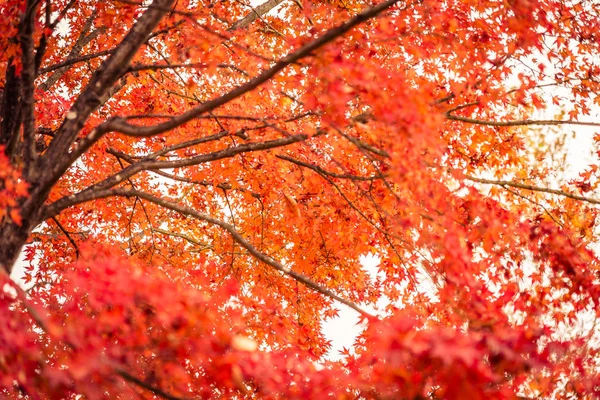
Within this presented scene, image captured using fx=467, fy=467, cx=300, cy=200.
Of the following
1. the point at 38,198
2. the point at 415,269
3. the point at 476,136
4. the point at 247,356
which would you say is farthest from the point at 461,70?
the point at 38,198

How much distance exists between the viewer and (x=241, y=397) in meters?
4.91

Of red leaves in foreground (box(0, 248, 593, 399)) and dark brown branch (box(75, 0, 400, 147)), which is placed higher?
dark brown branch (box(75, 0, 400, 147))

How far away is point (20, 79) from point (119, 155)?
1605 mm

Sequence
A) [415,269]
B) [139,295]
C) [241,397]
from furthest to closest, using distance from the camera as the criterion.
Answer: [415,269] → [241,397] → [139,295]

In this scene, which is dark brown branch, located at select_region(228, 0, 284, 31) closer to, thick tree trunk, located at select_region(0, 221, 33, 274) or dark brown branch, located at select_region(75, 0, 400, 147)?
dark brown branch, located at select_region(75, 0, 400, 147)

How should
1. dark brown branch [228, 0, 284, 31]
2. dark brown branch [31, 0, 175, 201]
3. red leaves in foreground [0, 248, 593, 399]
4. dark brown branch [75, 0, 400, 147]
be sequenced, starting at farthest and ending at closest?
dark brown branch [228, 0, 284, 31]
dark brown branch [31, 0, 175, 201]
dark brown branch [75, 0, 400, 147]
red leaves in foreground [0, 248, 593, 399]

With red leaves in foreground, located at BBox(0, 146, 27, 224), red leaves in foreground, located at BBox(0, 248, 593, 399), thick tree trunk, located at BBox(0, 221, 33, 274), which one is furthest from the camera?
thick tree trunk, located at BBox(0, 221, 33, 274)

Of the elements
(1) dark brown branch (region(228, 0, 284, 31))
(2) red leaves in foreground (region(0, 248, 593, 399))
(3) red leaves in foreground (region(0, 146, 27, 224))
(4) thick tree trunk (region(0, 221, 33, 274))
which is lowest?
(2) red leaves in foreground (region(0, 248, 593, 399))

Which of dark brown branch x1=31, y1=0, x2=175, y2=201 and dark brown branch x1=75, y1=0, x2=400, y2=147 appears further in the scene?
dark brown branch x1=31, y1=0, x2=175, y2=201

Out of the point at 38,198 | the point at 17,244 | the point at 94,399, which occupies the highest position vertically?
the point at 38,198

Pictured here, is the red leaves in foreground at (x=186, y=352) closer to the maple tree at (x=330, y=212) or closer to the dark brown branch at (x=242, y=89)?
the maple tree at (x=330, y=212)

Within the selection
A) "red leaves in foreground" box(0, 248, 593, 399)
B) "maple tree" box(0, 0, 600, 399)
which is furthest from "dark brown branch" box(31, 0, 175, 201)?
"red leaves in foreground" box(0, 248, 593, 399)

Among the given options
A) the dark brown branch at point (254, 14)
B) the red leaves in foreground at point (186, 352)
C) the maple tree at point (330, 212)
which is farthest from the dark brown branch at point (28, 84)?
the dark brown branch at point (254, 14)

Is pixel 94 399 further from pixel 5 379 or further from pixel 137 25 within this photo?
pixel 137 25
